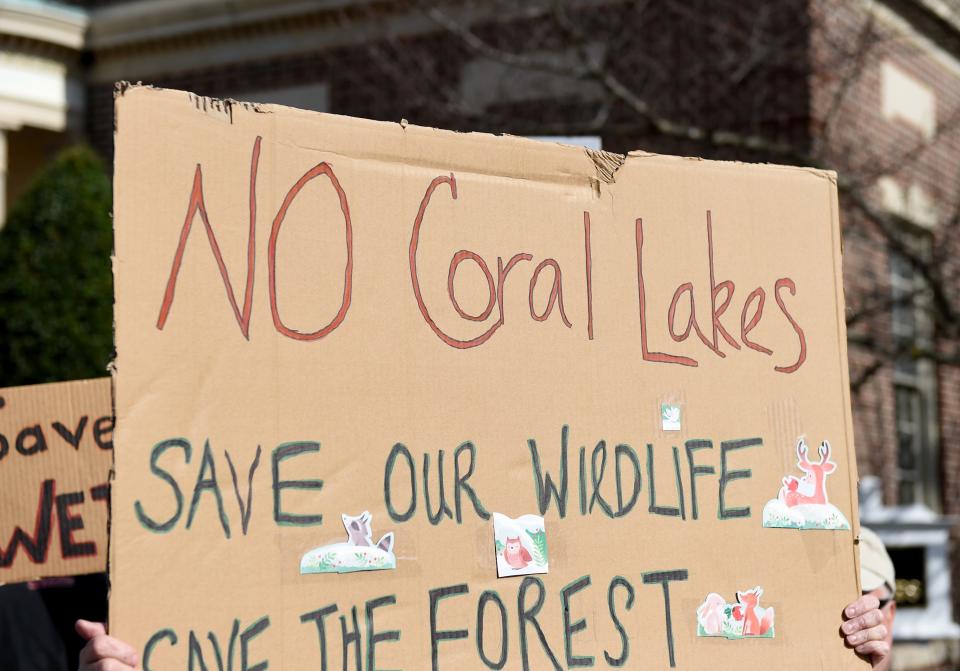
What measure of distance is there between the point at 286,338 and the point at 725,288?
816 mm

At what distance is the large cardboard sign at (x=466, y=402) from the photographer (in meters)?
1.74

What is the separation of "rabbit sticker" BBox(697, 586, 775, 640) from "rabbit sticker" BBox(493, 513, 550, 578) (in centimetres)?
31

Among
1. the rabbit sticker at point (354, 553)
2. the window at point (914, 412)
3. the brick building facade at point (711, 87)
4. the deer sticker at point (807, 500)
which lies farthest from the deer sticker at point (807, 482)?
the window at point (914, 412)

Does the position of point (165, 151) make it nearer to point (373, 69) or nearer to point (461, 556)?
point (461, 556)

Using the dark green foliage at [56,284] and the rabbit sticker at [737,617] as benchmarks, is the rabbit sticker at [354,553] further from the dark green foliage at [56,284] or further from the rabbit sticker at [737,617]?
the dark green foliage at [56,284]

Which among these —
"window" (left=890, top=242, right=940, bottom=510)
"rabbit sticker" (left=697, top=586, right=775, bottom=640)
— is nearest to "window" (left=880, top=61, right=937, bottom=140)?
"window" (left=890, top=242, right=940, bottom=510)

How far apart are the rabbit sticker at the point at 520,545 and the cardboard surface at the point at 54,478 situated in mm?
765

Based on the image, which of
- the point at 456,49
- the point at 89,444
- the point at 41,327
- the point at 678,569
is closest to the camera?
the point at 678,569

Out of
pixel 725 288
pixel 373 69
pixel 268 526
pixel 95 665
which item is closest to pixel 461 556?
pixel 268 526

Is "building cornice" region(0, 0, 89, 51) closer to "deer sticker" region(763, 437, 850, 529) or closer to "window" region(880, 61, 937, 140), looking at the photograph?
"window" region(880, 61, 937, 140)

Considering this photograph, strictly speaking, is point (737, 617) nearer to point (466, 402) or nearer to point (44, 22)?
point (466, 402)

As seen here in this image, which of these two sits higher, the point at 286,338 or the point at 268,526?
the point at 286,338

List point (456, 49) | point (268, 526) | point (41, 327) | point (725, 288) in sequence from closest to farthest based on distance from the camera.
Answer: point (268, 526)
point (725, 288)
point (41, 327)
point (456, 49)

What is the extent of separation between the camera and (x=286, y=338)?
5.97 ft
